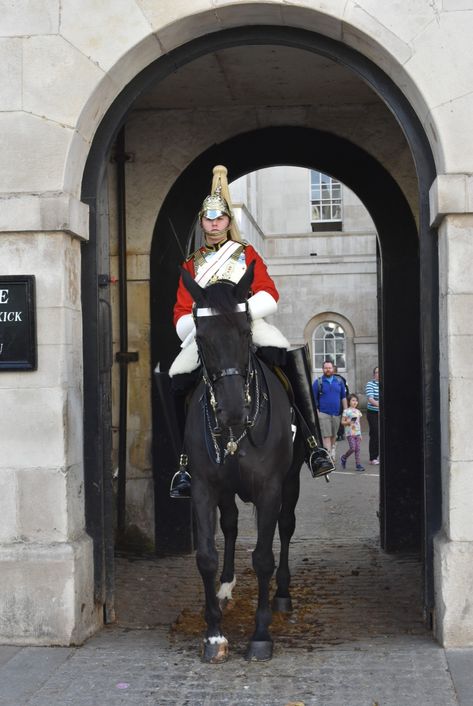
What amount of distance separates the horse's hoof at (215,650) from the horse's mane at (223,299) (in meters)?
1.97

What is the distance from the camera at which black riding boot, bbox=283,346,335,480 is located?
7129 millimetres

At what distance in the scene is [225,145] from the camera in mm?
9539

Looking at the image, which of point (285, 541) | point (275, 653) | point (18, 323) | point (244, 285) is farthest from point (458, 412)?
point (18, 323)

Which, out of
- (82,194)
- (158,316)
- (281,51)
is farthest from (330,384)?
(82,194)

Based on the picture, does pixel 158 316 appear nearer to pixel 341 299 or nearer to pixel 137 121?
pixel 137 121

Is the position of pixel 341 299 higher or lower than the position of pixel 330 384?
higher

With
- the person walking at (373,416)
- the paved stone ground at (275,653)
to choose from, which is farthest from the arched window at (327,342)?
the paved stone ground at (275,653)

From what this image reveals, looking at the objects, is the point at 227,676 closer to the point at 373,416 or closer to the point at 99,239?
the point at 99,239

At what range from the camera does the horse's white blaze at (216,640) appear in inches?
233

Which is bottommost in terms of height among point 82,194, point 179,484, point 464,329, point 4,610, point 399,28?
point 4,610

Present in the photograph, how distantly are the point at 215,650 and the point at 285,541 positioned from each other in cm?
173

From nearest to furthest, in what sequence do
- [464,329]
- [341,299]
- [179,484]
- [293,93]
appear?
[464,329] → [179,484] → [293,93] → [341,299]

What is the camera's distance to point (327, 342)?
31.5 meters

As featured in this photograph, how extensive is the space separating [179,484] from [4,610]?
1.38 metres
